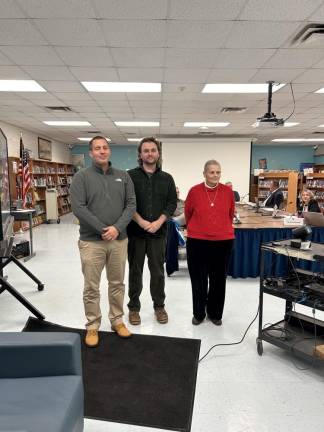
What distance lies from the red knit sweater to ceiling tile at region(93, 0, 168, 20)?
1.64 m

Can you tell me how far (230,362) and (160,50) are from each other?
3.36 meters

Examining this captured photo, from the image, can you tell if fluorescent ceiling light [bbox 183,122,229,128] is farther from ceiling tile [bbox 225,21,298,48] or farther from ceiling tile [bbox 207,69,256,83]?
ceiling tile [bbox 225,21,298,48]

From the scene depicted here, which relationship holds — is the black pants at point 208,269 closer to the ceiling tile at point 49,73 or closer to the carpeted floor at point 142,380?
the carpeted floor at point 142,380

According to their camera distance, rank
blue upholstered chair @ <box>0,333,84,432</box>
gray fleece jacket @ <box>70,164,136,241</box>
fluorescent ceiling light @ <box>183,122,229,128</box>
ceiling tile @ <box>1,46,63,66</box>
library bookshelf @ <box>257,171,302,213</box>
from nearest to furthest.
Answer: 1. blue upholstered chair @ <box>0,333,84,432</box>
2. gray fleece jacket @ <box>70,164,136,241</box>
3. ceiling tile @ <box>1,46,63,66</box>
4. fluorescent ceiling light @ <box>183,122,229,128</box>
5. library bookshelf @ <box>257,171,302,213</box>

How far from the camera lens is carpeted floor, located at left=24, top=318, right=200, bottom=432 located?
1830mm

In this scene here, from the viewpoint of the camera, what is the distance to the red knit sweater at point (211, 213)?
269cm

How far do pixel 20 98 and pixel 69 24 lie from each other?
320cm

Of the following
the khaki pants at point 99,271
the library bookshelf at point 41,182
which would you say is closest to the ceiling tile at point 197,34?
the khaki pants at point 99,271

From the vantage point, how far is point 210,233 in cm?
269

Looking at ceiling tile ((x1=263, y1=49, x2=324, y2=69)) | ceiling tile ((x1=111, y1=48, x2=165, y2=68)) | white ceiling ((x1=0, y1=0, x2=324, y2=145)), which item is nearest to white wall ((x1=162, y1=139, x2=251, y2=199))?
white ceiling ((x1=0, y1=0, x2=324, y2=145))

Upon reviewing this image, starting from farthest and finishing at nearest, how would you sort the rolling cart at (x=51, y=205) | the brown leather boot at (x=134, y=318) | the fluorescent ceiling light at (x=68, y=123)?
the rolling cart at (x=51, y=205) < the fluorescent ceiling light at (x=68, y=123) < the brown leather boot at (x=134, y=318)

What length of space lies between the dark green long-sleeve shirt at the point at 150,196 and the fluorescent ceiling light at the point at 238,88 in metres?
2.87

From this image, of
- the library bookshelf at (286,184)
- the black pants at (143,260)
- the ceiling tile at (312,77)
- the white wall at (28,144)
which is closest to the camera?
the black pants at (143,260)


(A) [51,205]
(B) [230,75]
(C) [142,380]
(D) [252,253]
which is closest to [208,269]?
(C) [142,380]
